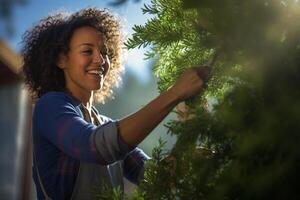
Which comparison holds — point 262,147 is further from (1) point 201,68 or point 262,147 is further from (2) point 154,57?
(2) point 154,57

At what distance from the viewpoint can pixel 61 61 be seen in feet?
8.34

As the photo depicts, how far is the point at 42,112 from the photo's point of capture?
76.3 inches

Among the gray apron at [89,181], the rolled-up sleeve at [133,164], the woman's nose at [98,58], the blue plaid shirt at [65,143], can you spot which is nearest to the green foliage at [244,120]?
the blue plaid shirt at [65,143]

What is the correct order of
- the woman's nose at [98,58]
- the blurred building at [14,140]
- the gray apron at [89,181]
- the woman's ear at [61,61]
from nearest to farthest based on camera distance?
the gray apron at [89,181] < the woman's nose at [98,58] < the woman's ear at [61,61] < the blurred building at [14,140]

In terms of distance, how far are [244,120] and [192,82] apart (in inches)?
15.5

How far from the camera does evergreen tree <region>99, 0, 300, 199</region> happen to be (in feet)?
A: 3.30

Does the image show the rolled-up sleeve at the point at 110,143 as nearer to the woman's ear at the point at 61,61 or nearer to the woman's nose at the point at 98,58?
the woman's nose at the point at 98,58

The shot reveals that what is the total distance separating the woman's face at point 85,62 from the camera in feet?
7.59

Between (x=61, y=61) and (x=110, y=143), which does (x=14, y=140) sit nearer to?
(x=61, y=61)

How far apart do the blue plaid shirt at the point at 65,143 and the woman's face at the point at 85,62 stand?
0.41 ft

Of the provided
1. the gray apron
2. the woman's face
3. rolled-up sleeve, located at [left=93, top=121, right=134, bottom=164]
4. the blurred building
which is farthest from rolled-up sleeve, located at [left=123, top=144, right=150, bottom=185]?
the blurred building

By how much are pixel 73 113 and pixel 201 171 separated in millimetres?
751

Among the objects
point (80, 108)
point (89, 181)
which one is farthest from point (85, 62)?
point (89, 181)

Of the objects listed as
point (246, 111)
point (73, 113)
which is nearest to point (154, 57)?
point (73, 113)
